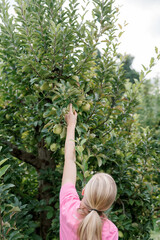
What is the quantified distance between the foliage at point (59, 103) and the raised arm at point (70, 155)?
66 mm

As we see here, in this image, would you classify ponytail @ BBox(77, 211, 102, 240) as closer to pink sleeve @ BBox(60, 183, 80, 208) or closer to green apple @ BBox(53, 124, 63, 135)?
pink sleeve @ BBox(60, 183, 80, 208)

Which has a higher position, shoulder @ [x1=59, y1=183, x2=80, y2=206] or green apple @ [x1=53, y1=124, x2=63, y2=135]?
green apple @ [x1=53, y1=124, x2=63, y2=135]

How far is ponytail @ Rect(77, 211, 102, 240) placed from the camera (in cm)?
100

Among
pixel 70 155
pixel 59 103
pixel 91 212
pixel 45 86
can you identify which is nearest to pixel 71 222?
pixel 91 212

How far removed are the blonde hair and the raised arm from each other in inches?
9.8

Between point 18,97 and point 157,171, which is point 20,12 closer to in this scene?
point 18,97

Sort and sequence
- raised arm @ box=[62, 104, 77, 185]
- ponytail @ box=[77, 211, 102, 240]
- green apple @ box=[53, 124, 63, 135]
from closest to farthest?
ponytail @ box=[77, 211, 102, 240], raised arm @ box=[62, 104, 77, 185], green apple @ box=[53, 124, 63, 135]

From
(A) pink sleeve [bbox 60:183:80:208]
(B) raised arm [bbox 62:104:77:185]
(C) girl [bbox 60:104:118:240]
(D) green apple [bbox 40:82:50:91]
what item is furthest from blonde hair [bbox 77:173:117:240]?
(D) green apple [bbox 40:82:50:91]

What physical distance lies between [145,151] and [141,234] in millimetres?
821

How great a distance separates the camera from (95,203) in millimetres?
1049

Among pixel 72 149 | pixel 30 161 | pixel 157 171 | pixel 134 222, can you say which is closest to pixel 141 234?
pixel 134 222

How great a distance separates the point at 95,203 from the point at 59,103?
2.84ft

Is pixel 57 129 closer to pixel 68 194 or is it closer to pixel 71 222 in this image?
pixel 68 194

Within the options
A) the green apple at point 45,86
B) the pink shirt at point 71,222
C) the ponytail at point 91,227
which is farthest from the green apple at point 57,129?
the ponytail at point 91,227
